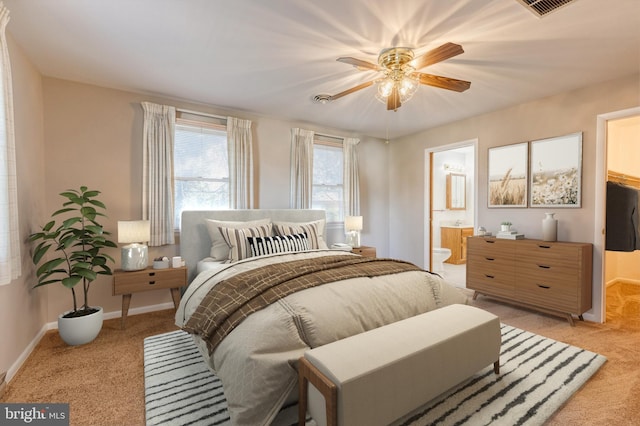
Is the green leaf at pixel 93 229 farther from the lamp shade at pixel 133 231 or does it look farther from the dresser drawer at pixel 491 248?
the dresser drawer at pixel 491 248

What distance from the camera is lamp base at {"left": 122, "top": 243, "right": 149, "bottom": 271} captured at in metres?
2.88

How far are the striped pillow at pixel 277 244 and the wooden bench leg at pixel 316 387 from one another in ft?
5.82

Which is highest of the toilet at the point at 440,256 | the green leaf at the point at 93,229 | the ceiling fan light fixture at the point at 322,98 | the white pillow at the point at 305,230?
the ceiling fan light fixture at the point at 322,98

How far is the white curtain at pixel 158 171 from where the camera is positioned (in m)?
3.24

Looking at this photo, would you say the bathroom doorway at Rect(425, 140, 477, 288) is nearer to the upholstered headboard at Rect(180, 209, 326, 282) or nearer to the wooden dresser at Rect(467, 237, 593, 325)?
the wooden dresser at Rect(467, 237, 593, 325)

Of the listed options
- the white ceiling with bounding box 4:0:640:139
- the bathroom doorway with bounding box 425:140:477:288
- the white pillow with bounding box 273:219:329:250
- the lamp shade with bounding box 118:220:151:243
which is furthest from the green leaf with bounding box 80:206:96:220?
the bathroom doorway with bounding box 425:140:477:288

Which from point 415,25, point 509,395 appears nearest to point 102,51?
point 415,25

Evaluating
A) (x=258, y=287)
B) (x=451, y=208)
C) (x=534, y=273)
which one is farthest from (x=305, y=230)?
(x=451, y=208)

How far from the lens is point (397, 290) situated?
80.0 inches

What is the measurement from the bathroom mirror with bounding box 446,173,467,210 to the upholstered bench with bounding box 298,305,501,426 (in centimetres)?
522

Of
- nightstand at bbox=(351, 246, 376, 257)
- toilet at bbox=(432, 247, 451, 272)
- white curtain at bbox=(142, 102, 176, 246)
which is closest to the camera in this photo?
white curtain at bbox=(142, 102, 176, 246)

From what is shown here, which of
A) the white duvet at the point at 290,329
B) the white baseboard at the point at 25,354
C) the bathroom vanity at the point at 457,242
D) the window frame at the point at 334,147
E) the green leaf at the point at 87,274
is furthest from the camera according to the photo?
the bathroom vanity at the point at 457,242

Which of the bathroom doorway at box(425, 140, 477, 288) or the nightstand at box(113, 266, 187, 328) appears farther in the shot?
the bathroom doorway at box(425, 140, 477, 288)

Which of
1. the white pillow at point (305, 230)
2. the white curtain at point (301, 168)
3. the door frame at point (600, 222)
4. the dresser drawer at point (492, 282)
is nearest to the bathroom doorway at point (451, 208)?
the dresser drawer at point (492, 282)
